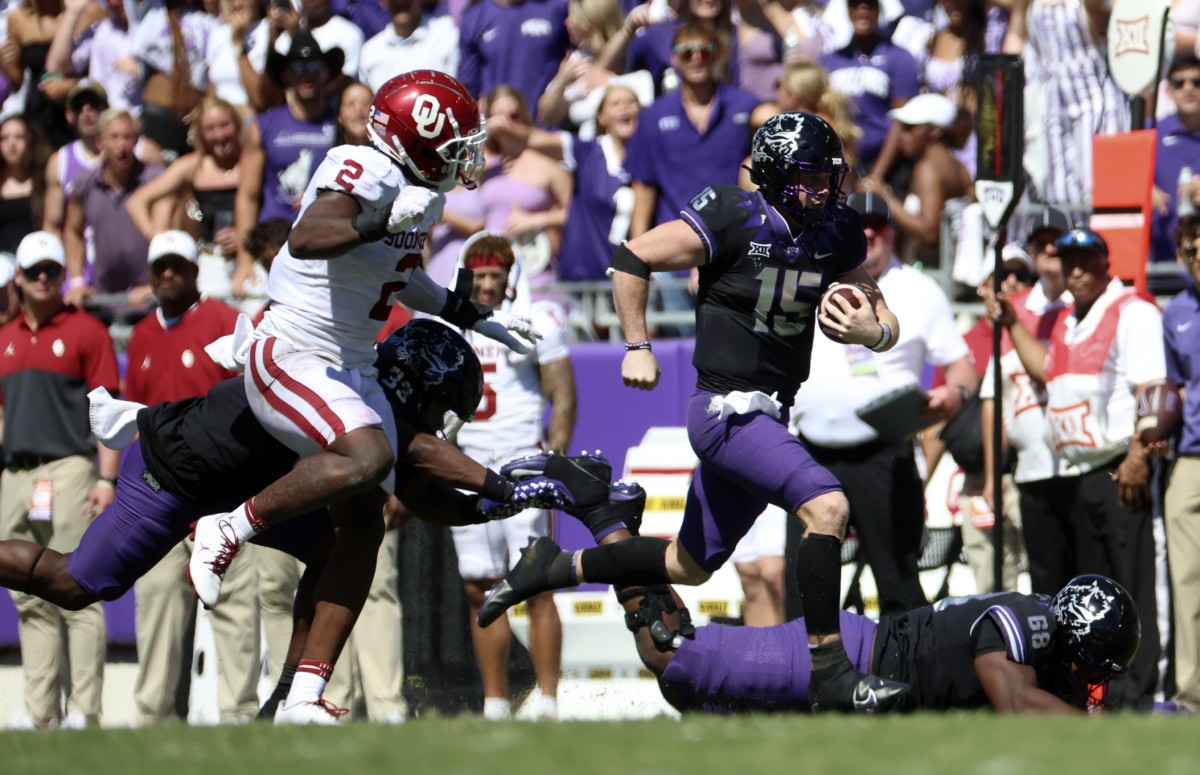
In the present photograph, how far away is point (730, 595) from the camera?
9.83m

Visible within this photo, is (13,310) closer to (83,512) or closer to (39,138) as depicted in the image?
(83,512)

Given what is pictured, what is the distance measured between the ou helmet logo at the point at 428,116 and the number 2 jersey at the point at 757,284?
1045 millimetres

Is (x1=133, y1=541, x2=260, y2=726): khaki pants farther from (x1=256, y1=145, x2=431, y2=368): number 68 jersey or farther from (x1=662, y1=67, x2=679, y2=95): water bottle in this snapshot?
Answer: (x1=662, y1=67, x2=679, y2=95): water bottle

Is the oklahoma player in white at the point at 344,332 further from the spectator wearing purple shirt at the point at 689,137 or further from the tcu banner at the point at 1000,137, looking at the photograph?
the spectator wearing purple shirt at the point at 689,137

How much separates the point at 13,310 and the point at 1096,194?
19.9ft

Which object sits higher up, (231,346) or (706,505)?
(231,346)

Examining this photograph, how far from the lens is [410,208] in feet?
20.7

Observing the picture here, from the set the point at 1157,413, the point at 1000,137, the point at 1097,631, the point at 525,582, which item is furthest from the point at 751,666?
the point at 1000,137

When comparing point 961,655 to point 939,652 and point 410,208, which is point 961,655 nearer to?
point 939,652

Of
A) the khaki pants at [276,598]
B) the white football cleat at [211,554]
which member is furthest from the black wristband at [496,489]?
the khaki pants at [276,598]

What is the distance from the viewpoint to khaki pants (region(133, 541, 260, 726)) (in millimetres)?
9422

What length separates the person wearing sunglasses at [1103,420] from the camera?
9.01 meters

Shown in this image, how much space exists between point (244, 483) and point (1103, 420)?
4.31 meters

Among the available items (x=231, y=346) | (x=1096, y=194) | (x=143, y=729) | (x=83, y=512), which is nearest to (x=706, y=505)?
(x=231, y=346)
